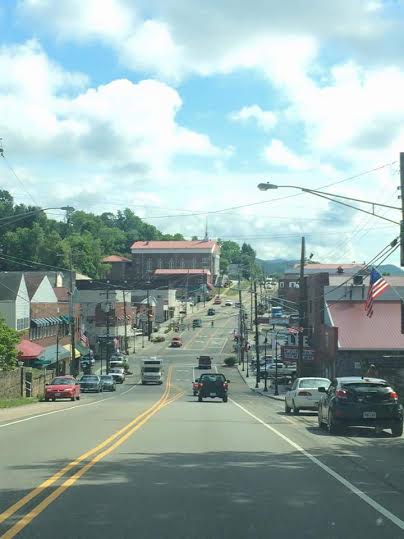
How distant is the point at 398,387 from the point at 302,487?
26020 millimetres

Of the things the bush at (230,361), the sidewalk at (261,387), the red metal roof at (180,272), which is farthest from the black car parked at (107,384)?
the red metal roof at (180,272)

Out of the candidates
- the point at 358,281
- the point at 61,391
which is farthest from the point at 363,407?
the point at 358,281

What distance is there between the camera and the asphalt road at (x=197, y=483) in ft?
26.6

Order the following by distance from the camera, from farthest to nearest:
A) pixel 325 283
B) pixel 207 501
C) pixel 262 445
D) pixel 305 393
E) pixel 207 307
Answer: pixel 207 307, pixel 325 283, pixel 305 393, pixel 262 445, pixel 207 501

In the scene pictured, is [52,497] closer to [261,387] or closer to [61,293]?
[261,387]

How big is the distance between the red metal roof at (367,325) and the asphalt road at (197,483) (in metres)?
32.2

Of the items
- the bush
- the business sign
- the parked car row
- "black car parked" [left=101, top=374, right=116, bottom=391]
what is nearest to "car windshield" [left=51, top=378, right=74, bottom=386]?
"black car parked" [left=101, top=374, right=116, bottom=391]

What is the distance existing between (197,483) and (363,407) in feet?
30.8

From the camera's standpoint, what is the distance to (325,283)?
6122 cm

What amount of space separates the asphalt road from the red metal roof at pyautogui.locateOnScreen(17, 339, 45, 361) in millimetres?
38521

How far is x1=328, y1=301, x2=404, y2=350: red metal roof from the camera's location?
51875 mm

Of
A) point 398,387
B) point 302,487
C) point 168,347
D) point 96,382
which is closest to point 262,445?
point 302,487

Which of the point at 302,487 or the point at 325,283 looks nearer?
the point at 302,487

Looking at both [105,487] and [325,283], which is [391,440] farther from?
[325,283]
